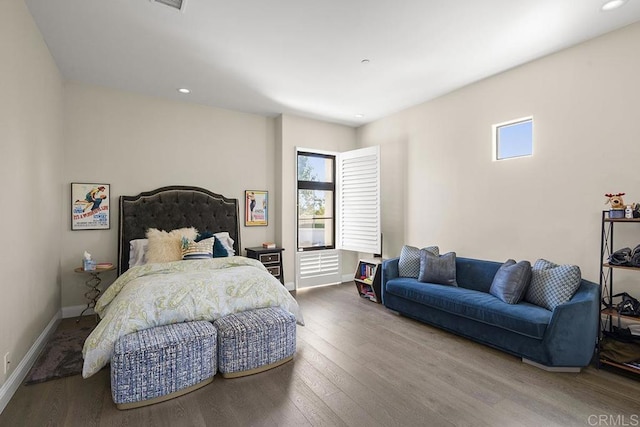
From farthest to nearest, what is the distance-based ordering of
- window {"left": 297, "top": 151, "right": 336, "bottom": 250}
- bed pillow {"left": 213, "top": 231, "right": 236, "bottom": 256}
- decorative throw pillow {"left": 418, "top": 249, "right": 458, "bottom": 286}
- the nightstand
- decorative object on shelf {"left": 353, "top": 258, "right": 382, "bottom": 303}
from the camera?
1. window {"left": 297, "top": 151, "right": 336, "bottom": 250}
2. the nightstand
3. decorative object on shelf {"left": 353, "top": 258, "right": 382, "bottom": 303}
4. bed pillow {"left": 213, "top": 231, "right": 236, "bottom": 256}
5. decorative throw pillow {"left": 418, "top": 249, "right": 458, "bottom": 286}

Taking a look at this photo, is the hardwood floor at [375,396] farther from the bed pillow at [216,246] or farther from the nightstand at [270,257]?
the nightstand at [270,257]

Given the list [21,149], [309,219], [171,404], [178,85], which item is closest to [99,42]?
[178,85]

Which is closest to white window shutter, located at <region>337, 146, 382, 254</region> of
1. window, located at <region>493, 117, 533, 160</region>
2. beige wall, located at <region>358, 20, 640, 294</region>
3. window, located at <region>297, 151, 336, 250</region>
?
window, located at <region>297, 151, 336, 250</region>

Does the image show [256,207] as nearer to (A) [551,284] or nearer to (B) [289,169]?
(B) [289,169]

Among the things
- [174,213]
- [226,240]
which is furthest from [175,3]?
[226,240]

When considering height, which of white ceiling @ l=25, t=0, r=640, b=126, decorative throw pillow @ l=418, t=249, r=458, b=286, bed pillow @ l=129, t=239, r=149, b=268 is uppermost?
white ceiling @ l=25, t=0, r=640, b=126

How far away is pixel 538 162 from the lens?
3.36 m

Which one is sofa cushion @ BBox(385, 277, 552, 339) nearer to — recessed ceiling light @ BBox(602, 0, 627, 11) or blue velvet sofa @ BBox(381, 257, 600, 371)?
blue velvet sofa @ BBox(381, 257, 600, 371)

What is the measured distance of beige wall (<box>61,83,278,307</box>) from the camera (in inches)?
151

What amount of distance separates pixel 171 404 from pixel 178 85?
138 inches

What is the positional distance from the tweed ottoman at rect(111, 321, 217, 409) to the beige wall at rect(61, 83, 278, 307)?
2309mm

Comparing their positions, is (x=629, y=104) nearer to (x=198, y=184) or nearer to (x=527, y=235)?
(x=527, y=235)

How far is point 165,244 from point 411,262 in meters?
3.13

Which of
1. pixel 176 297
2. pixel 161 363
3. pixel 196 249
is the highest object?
pixel 196 249
